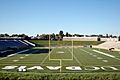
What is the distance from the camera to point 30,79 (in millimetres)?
12711

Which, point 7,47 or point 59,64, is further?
point 7,47

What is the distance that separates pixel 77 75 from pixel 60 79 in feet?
2.96

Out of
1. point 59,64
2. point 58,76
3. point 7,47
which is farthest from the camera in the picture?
point 7,47

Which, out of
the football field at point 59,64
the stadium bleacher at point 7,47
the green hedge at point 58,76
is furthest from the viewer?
the stadium bleacher at point 7,47

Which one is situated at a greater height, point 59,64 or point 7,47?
point 7,47

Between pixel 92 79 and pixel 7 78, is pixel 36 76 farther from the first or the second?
pixel 92 79

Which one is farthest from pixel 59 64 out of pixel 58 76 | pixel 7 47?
pixel 7 47

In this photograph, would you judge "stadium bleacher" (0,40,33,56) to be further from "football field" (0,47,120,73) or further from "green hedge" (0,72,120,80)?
"green hedge" (0,72,120,80)

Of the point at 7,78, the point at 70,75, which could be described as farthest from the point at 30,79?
the point at 70,75

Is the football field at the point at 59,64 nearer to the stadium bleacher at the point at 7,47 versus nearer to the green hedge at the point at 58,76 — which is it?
the green hedge at the point at 58,76

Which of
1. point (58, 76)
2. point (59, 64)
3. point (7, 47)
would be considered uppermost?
point (58, 76)

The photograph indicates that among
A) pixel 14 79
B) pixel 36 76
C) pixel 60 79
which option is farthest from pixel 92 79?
pixel 14 79

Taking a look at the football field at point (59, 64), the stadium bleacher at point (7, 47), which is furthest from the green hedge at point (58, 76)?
the stadium bleacher at point (7, 47)

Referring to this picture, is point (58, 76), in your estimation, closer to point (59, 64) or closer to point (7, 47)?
point (59, 64)
